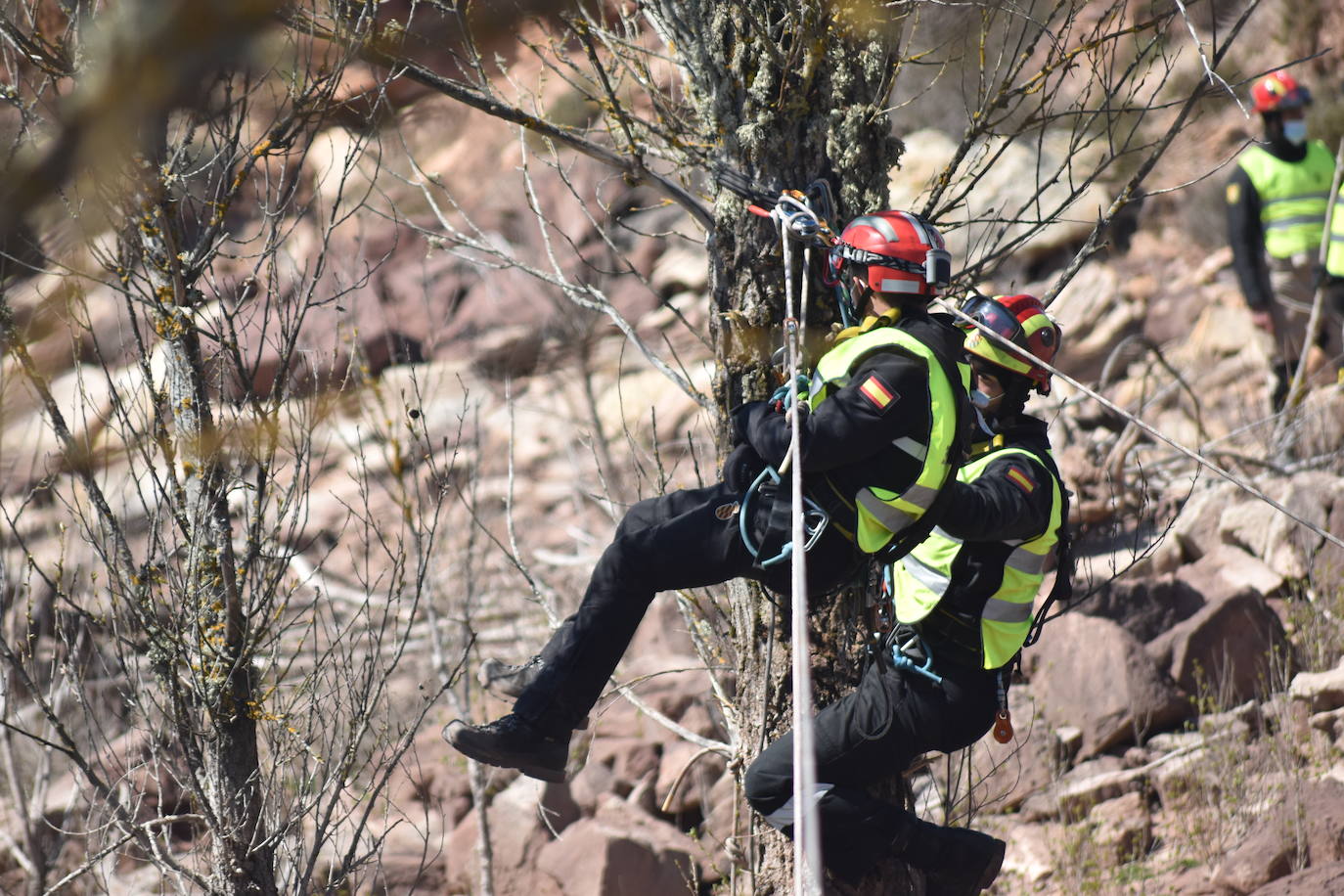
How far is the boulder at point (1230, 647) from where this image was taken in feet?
26.6

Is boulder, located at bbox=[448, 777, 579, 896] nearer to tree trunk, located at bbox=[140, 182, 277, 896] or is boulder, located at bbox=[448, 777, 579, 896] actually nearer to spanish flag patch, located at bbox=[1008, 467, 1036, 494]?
tree trunk, located at bbox=[140, 182, 277, 896]

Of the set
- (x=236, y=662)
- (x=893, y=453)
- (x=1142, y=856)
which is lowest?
(x=1142, y=856)

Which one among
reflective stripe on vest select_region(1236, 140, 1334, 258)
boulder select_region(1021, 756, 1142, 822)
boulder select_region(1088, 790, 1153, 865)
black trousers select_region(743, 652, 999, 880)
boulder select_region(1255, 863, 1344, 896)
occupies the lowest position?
boulder select_region(1255, 863, 1344, 896)

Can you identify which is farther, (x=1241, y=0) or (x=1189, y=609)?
(x=1241, y=0)

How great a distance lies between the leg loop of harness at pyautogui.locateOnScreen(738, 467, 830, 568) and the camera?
3.86 meters

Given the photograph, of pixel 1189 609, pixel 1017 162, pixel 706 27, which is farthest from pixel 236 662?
pixel 1017 162

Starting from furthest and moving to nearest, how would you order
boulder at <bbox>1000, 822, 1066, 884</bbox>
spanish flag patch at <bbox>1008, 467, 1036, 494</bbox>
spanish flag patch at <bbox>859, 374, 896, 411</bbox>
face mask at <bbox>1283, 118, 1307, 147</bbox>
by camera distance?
face mask at <bbox>1283, 118, 1307, 147</bbox>
boulder at <bbox>1000, 822, 1066, 884</bbox>
spanish flag patch at <bbox>1008, 467, 1036, 494</bbox>
spanish flag patch at <bbox>859, 374, 896, 411</bbox>

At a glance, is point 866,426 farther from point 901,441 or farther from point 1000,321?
point 1000,321

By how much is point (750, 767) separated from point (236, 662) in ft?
6.03

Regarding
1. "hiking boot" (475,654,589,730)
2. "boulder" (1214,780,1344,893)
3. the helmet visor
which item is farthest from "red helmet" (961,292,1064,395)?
"boulder" (1214,780,1344,893)

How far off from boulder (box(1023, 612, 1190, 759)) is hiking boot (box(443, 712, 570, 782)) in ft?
16.1

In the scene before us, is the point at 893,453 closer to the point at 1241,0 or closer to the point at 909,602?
the point at 909,602

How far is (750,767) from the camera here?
4168 mm

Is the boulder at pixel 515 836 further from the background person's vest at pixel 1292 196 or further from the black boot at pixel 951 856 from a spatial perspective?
the background person's vest at pixel 1292 196
